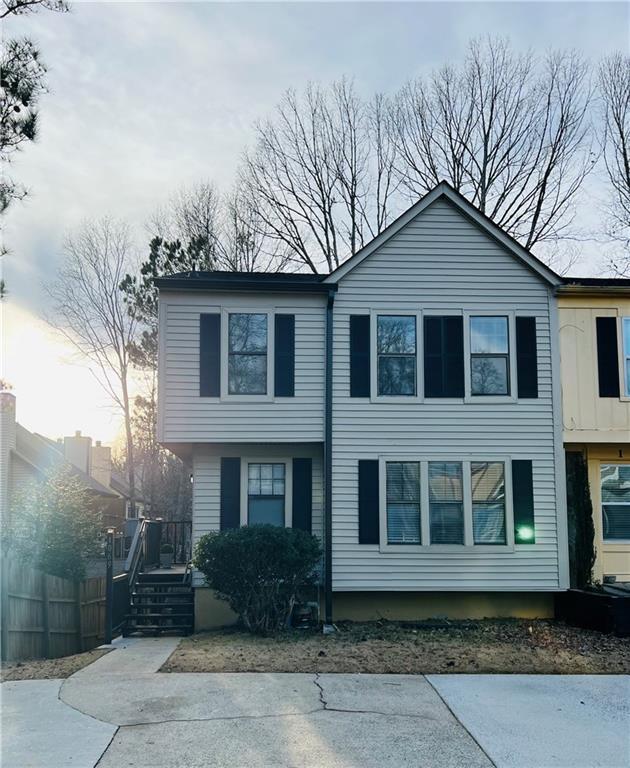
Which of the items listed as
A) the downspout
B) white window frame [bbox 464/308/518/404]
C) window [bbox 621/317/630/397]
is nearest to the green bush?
the downspout

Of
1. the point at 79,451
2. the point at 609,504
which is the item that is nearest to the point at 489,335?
the point at 609,504

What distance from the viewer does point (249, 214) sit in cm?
2575

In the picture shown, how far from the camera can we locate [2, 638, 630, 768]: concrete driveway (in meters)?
5.86

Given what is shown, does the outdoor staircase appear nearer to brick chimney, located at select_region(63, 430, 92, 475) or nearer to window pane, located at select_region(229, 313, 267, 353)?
window pane, located at select_region(229, 313, 267, 353)

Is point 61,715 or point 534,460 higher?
point 534,460

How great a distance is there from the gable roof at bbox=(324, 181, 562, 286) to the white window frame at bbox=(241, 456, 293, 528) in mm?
3310

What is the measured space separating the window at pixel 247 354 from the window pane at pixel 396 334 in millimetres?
2050

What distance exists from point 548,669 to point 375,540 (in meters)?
4.21

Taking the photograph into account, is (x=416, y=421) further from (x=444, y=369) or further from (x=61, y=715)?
(x=61, y=715)

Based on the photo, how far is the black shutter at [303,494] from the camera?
12992mm

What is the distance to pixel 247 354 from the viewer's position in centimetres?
1305

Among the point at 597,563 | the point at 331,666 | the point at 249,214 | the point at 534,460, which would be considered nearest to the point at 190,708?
the point at 331,666

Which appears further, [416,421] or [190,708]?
[416,421]

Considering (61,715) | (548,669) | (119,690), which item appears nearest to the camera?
(61,715)
